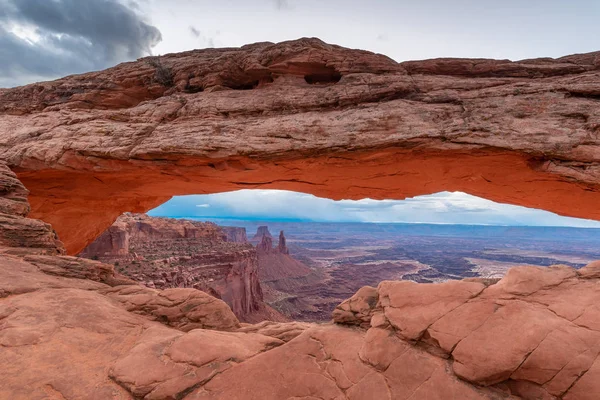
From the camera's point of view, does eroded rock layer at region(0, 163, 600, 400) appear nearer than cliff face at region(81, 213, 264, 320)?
Yes

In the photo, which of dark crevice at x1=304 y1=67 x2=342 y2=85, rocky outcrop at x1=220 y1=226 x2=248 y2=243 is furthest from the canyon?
rocky outcrop at x1=220 y1=226 x2=248 y2=243

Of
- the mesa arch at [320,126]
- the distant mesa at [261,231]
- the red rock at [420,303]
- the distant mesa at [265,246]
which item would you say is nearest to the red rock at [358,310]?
the red rock at [420,303]

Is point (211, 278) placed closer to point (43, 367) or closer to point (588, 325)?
point (43, 367)

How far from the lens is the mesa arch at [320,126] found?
927 centimetres

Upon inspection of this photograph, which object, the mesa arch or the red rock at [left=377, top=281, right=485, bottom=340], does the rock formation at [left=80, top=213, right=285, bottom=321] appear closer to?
the mesa arch

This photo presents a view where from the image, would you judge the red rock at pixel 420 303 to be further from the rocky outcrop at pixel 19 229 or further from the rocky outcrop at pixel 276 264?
the rocky outcrop at pixel 276 264

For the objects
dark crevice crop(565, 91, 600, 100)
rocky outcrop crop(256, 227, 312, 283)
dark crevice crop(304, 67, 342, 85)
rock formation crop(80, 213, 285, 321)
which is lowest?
rocky outcrop crop(256, 227, 312, 283)

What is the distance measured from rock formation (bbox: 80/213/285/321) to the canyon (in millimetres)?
10502

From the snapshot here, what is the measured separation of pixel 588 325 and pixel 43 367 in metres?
7.46

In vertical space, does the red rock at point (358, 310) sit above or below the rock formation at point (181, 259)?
above

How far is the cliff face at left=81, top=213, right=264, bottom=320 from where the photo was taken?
27062mm

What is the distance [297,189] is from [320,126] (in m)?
4.42

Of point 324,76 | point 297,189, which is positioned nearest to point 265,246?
point 297,189

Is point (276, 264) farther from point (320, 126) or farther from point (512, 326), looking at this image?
point (512, 326)
